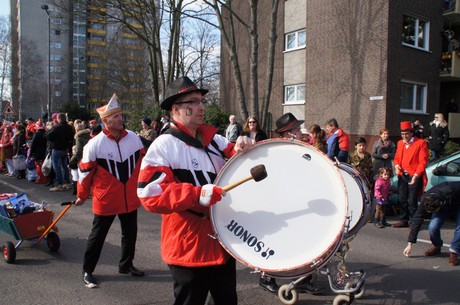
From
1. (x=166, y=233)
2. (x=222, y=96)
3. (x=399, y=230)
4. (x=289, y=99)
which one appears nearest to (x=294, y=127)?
(x=166, y=233)

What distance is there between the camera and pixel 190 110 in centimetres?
259

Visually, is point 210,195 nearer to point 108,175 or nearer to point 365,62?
point 108,175

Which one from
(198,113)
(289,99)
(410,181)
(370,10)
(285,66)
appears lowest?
(410,181)

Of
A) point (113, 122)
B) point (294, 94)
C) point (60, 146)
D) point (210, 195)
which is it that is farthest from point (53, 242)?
point (294, 94)

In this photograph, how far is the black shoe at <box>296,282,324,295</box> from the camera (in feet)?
14.3

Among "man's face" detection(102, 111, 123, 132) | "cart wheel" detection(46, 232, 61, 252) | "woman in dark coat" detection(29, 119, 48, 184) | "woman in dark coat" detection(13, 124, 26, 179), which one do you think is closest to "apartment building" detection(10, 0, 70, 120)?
"woman in dark coat" detection(13, 124, 26, 179)

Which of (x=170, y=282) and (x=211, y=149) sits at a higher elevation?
(x=211, y=149)

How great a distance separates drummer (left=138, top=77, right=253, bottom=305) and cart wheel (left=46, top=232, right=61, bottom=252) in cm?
373

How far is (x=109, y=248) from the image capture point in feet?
19.6

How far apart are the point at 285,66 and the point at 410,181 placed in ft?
47.2

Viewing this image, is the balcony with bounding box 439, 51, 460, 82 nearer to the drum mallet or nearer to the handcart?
the handcart

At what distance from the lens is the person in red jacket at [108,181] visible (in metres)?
4.51

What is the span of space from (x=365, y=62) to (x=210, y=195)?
1646cm

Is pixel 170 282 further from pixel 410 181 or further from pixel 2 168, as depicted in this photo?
pixel 2 168
